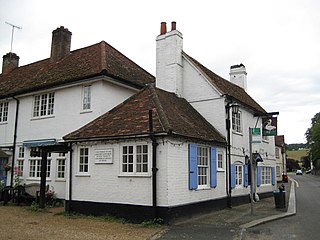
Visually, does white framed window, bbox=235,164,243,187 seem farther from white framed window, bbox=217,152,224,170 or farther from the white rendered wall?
the white rendered wall

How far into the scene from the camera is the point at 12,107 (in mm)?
20562

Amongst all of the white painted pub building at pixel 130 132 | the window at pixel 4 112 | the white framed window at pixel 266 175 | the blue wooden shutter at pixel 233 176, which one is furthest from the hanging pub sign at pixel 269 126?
Answer: the window at pixel 4 112

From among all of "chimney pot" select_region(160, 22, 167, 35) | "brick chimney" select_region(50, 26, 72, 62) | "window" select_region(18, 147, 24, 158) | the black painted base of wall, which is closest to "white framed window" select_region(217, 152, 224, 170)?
the black painted base of wall

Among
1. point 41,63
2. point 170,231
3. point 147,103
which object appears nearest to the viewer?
point 170,231

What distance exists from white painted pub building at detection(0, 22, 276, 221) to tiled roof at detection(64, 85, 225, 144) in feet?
0.18

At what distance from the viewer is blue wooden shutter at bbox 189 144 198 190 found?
13.0 meters

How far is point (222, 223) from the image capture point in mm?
A: 11969

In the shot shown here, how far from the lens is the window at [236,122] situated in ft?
57.6

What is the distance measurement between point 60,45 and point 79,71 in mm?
4900

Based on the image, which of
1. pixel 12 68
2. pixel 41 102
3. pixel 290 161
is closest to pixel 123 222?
pixel 41 102

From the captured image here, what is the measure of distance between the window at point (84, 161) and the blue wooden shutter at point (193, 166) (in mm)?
4196

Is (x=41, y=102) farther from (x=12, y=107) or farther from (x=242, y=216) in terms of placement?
(x=242, y=216)

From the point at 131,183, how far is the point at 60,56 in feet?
40.1

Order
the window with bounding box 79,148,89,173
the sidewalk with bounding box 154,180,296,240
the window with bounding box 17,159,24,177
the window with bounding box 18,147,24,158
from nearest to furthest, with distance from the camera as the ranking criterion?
the sidewalk with bounding box 154,180,296,240, the window with bounding box 79,148,89,173, the window with bounding box 17,159,24,177, the window with bounding box 18,147,24,158
